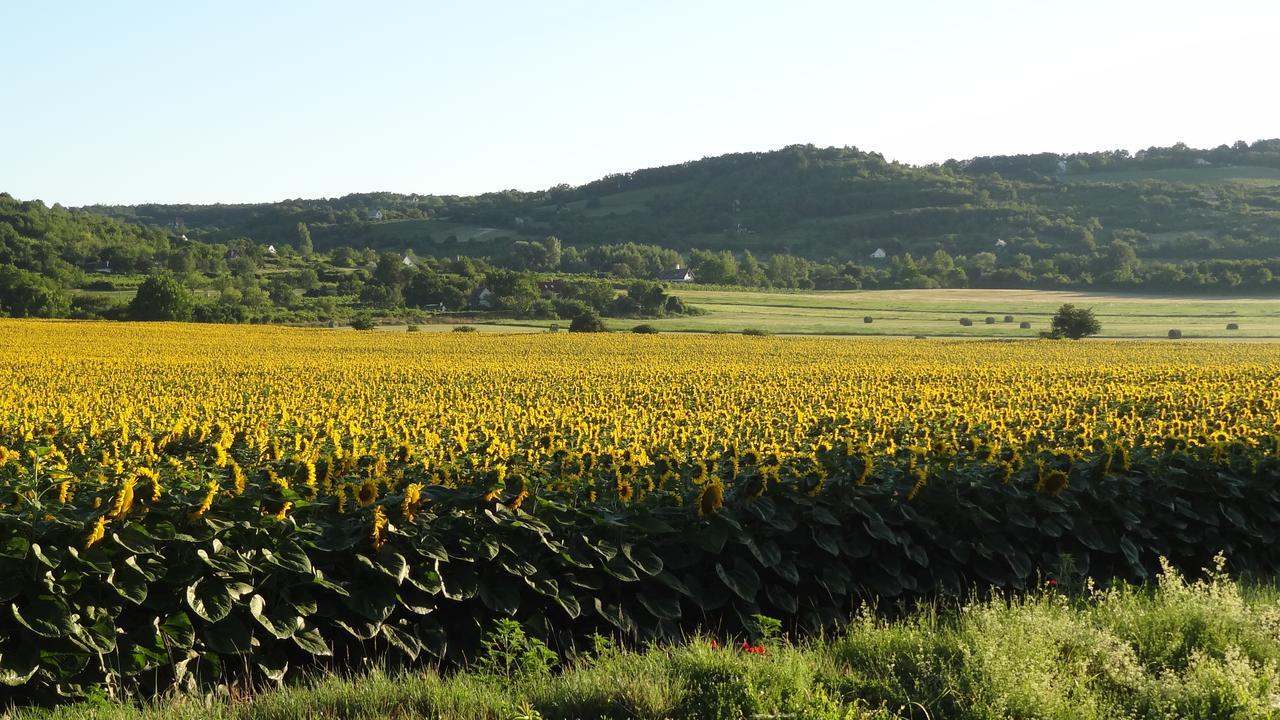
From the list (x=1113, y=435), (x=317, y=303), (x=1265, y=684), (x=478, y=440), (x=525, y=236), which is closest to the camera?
(x=1265, y=684)

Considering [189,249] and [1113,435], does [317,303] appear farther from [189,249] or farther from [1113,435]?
[1113,435]

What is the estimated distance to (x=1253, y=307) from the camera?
280 feet

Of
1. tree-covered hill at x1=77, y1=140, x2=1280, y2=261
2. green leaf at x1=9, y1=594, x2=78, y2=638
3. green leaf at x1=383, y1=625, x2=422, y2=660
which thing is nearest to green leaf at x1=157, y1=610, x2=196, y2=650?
green leaf at x1=9, y1=594, x2=78, y2=638

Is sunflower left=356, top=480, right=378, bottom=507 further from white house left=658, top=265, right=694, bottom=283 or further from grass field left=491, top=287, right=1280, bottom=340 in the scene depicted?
white house left=658, top=265, right=694, bottom=283

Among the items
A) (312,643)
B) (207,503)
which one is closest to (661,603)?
(312,643)

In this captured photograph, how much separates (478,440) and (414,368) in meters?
20.1

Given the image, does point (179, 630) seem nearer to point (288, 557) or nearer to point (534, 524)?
point (288, 557)

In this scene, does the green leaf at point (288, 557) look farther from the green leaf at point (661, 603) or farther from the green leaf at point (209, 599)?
the green leaf at point (661, 603)

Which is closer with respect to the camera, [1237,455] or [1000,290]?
[1237,455]

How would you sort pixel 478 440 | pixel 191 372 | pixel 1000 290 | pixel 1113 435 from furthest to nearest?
1. pixel 1000 290
2. pixel 191 372
3. pixel 1113 435
4. pixel 478 440

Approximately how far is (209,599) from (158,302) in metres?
65.7

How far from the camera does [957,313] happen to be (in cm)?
8506

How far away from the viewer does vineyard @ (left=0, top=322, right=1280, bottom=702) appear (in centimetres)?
587

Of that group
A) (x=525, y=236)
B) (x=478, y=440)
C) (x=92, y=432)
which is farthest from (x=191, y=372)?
(x=525, y=236)
